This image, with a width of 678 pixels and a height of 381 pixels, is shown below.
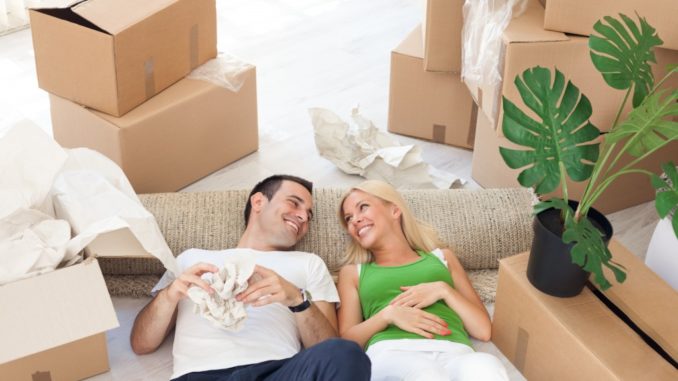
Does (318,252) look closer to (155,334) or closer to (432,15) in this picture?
(155,334)

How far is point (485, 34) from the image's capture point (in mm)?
2471

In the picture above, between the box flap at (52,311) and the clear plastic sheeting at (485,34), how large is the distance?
1169mm

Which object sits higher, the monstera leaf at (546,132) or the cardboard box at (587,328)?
the monstera leaf at (546,132)

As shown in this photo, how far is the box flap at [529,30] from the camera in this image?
233cm

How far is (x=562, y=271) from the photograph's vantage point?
1850mm

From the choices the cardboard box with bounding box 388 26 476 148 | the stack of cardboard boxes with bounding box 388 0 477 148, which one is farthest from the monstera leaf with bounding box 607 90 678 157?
the cardboard box with bounding box 388 26 476 148

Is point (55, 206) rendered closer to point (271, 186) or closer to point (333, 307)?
point (271, 186)

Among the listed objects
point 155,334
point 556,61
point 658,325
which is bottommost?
point 155,334

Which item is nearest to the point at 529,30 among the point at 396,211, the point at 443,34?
the point at 443,34

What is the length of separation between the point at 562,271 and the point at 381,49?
1.90 metres

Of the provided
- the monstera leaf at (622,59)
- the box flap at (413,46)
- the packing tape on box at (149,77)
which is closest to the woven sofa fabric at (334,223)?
the packing tape on box at (149,77)

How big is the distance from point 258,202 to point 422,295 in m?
0.49

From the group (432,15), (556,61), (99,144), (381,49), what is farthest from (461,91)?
(99,144)

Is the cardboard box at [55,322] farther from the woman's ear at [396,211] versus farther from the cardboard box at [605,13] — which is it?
the cardboard box at [605,13]
